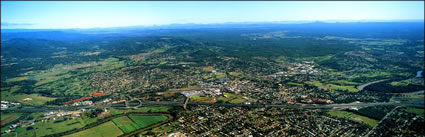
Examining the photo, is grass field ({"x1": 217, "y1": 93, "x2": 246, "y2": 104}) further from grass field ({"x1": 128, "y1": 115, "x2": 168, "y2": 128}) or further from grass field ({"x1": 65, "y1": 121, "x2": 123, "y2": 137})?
grass field ({"x1": 65, "y1": 121, "x2": 123, "y2": 137})

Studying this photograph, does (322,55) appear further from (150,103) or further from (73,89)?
(73,89)

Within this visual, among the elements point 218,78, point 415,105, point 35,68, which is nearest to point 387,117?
point 415,105

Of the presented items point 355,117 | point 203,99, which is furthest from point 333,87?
point 203,99

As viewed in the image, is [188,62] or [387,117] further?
[188,62]

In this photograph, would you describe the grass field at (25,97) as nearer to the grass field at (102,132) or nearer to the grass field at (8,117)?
the grass field at (8,117)

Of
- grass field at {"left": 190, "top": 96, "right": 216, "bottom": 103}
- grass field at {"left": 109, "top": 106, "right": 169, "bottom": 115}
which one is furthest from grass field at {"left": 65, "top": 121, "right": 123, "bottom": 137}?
grass field at {"left": 190, "top": 96, "right": 216, "bottom": 103}

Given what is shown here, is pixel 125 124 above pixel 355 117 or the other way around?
the other way around

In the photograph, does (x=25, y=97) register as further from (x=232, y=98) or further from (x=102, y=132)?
(x=232, y=98)
